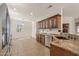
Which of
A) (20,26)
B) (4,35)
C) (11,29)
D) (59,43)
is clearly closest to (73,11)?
(59,43)

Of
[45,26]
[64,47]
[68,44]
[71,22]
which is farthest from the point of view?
[45,26]

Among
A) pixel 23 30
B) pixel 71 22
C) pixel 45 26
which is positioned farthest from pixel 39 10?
pixel 71 22

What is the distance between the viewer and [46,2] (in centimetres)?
230

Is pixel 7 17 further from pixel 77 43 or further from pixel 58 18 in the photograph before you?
pixel 77 43

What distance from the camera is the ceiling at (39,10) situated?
2.26 metres

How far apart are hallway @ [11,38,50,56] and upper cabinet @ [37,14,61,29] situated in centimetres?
34

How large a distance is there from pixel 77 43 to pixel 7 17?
1.33m

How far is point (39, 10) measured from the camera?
2.33m

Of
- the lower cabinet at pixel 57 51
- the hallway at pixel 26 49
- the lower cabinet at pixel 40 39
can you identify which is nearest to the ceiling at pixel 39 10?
the lower cabinet at pixel 40 39

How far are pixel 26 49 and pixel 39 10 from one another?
75 centimetres

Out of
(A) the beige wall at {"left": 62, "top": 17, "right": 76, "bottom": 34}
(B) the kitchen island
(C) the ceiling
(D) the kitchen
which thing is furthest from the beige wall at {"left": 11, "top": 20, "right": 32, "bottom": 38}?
(A) the beige wall at {"left": 62, "top": 17, "right": 76, "bottom": 34}

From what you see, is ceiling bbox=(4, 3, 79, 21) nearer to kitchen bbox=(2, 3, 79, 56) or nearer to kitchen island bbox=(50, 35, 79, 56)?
kitchen bbox=(2, 3, 79, 56)

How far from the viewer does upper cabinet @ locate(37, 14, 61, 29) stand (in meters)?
2.25

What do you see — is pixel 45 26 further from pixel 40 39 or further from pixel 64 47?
pixel 64 47
